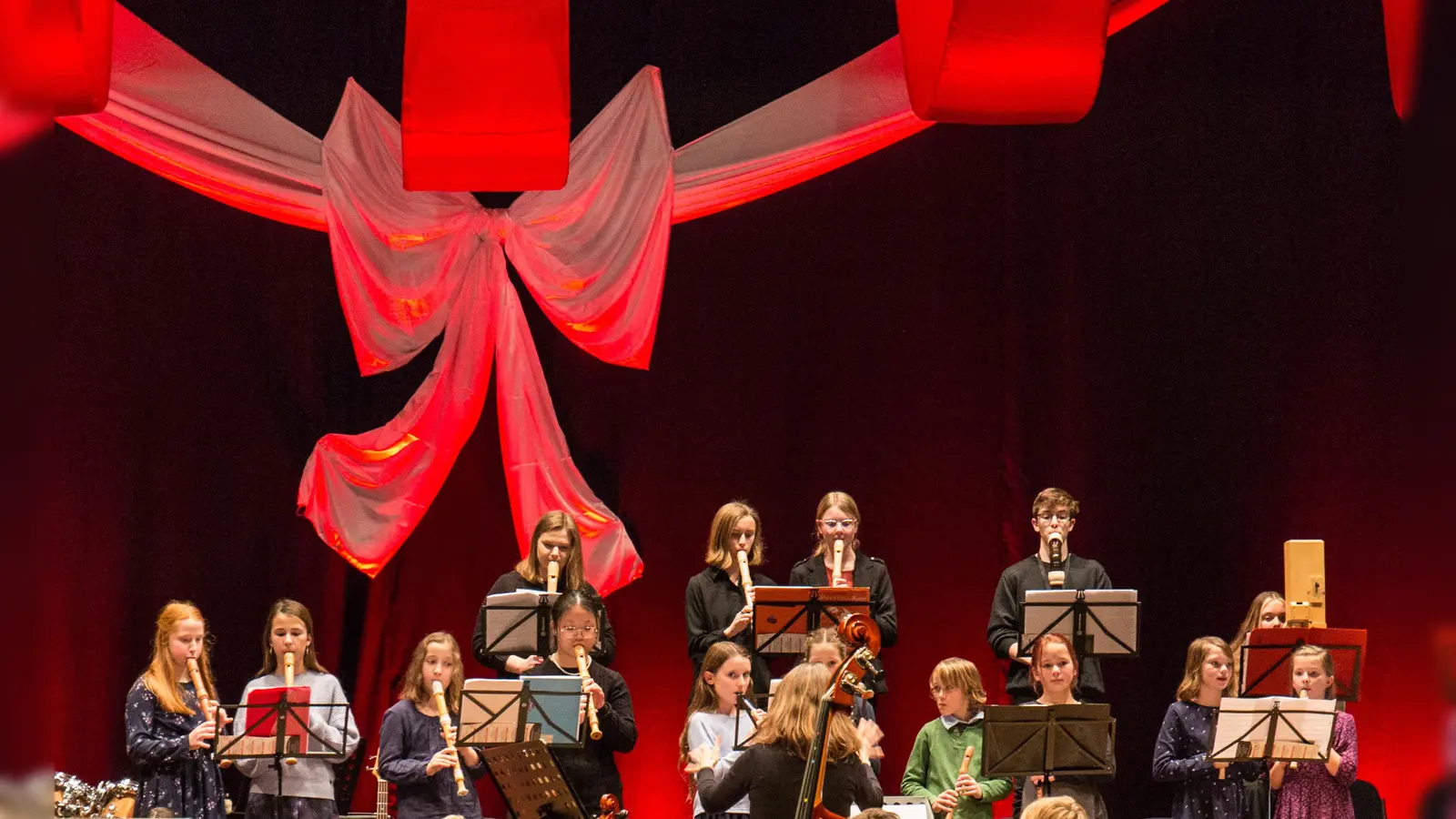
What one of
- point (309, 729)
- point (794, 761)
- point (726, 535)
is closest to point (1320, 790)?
point (726, 535)

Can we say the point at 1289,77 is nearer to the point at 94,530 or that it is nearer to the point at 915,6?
the point at 915,6

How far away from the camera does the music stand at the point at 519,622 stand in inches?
238

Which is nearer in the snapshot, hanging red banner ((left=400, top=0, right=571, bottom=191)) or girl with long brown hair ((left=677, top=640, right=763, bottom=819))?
hanging red banner ((left=400, top=0, right=571, bottom=191))

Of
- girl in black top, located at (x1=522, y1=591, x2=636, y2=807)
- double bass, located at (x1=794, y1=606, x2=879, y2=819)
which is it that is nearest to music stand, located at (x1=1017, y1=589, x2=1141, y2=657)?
double bass, located at (x1=794, y1=606, x2=879, y2=819)

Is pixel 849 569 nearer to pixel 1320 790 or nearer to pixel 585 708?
pixel 585 708

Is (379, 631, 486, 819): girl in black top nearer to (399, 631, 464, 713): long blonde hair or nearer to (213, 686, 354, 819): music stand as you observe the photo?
(399, 631, 464, 713): long blonde hair

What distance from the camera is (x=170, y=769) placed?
6.15m

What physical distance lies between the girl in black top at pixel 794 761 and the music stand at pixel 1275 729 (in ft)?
5.93

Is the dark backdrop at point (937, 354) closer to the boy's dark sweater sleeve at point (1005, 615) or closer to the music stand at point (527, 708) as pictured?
the boy's dark sweater sleeve at point (1005, 615)

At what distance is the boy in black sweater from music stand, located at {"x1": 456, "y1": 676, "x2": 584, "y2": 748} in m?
1.96

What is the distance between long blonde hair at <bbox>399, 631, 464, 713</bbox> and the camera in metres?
6.20

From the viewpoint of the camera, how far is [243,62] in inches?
298

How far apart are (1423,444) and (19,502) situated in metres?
0.50

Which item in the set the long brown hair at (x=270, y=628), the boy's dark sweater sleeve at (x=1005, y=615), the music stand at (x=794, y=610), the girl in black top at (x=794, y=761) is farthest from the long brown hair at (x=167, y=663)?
the boy's dark sweater sleeve at (x=1005, y=615)
